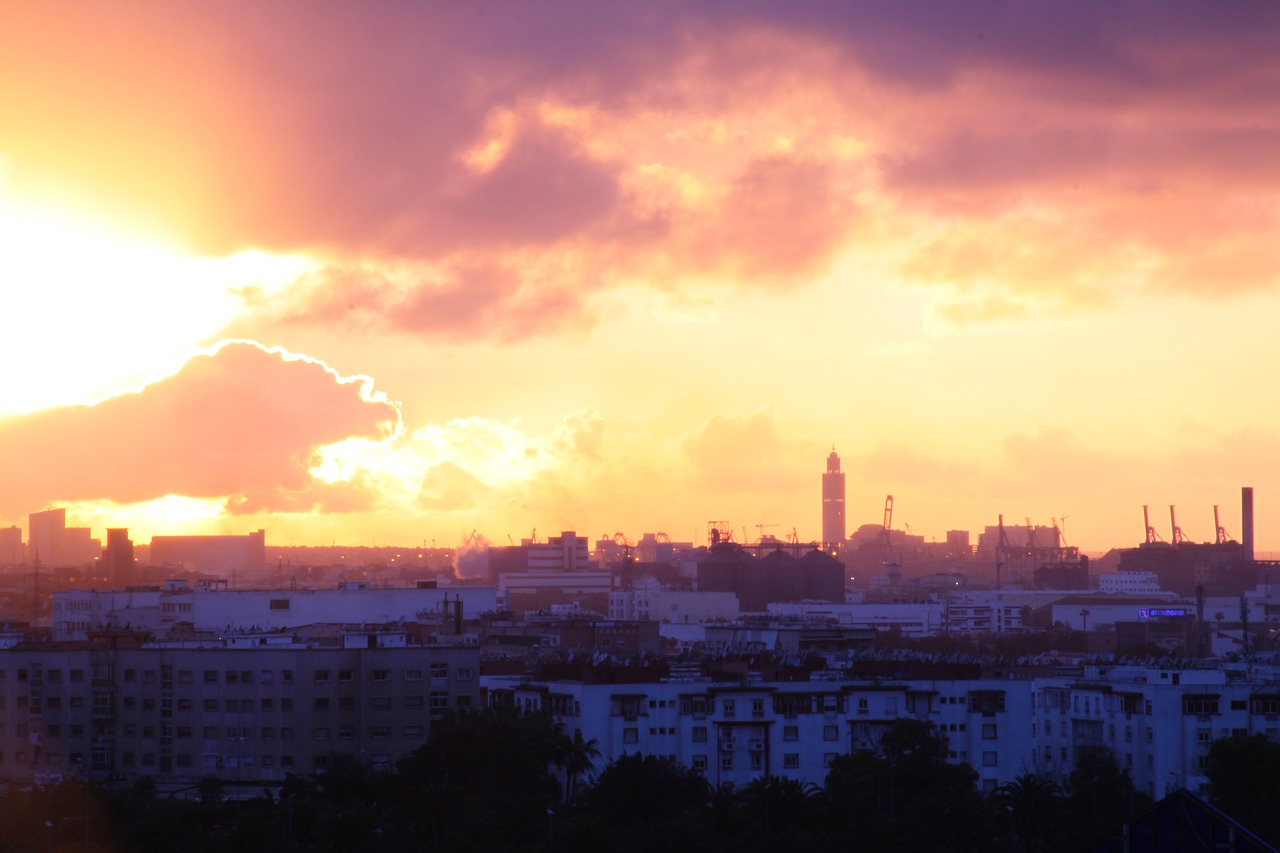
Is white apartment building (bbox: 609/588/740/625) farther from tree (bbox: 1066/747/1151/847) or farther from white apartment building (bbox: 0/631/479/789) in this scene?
white apartment building (bbox: 0/631/479/789)

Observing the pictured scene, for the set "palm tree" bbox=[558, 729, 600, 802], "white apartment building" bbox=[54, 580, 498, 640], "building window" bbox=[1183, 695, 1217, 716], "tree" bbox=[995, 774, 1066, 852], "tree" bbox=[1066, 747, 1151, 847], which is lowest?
"tree" bbox=[1066, 747, 1151, 847]

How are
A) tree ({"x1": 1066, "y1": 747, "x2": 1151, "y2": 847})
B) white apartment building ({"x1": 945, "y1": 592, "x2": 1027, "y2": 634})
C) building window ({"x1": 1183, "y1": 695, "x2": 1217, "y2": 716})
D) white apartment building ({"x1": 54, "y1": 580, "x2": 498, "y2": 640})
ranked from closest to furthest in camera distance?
tree ({"x1": 1066, "y1": 747, "x2": 1151, "y2": 847}) < building window ({"x1": 1183, "y1": 695, "x2": 1217, "y2": 716}) < white apartment building ({"x1": 54, "y1": 580, "x2": 498, "y2": 640}) < white apartment building ({"x1": 945, "y1": 592, "x2": 1027, "y2": 634})

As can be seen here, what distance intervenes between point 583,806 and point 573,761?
2990mm

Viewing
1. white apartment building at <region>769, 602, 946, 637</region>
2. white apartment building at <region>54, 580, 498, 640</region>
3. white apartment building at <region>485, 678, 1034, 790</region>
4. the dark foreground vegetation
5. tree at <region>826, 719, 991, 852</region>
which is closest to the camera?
the dark foreground vegetation

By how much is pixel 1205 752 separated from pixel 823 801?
15.2 m

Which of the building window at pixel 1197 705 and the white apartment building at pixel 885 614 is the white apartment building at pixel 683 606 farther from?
the building window at pixel 1197 705

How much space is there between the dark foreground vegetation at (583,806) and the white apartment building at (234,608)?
97.7 ft

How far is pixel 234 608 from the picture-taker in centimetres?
7538

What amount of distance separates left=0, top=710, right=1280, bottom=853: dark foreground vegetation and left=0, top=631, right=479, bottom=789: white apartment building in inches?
73.6

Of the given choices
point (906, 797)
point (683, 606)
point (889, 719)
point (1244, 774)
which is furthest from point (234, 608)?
point (683, 606)

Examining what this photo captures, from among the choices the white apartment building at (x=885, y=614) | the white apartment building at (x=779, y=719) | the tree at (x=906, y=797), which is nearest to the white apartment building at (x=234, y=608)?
the white apartment building at (x=779, y=719)

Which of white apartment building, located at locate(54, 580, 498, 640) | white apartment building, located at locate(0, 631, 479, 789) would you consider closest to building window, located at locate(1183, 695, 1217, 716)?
white apartment building, located at locate(0, 631, 479, 789)

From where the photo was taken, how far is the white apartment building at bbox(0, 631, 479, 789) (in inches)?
1757

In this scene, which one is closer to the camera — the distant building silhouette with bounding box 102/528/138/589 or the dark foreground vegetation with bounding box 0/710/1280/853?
the dark foreground vegetation with bounding box 0/710/1280/853
